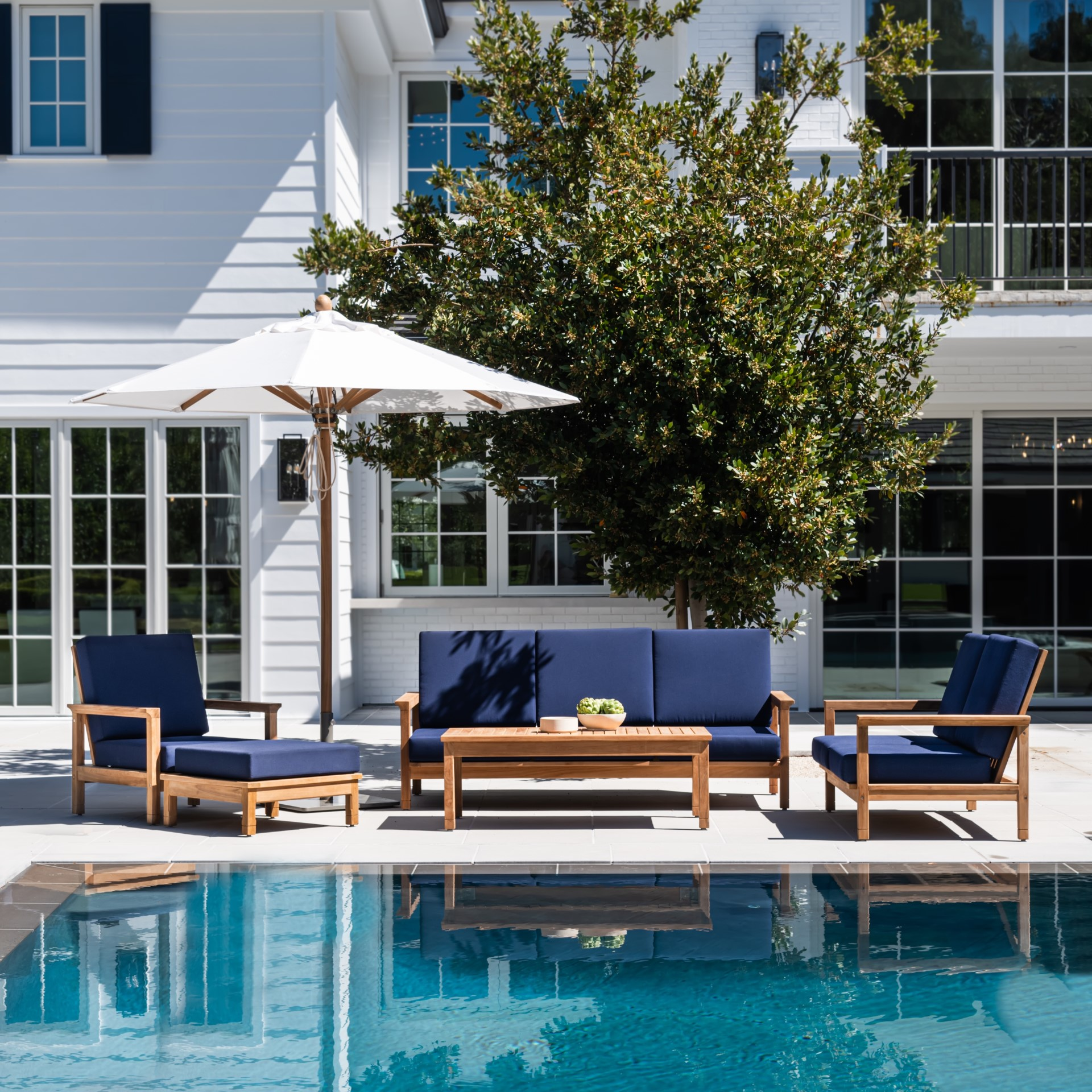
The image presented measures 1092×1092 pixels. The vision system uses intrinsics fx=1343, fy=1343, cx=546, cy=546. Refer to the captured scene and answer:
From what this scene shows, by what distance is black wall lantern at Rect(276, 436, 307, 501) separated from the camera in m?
9.90

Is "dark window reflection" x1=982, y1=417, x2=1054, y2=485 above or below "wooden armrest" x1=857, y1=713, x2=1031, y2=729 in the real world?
above

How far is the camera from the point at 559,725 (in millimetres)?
6422

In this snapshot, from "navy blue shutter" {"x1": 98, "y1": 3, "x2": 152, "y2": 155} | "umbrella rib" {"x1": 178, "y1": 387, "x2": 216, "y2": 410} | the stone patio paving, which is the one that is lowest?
the stone patio paving

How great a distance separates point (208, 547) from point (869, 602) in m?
5.34

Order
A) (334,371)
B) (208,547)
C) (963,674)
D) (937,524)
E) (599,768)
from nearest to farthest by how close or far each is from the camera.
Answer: (334,371) → (599,768) → (963,674) → (208,547) → (937,524)

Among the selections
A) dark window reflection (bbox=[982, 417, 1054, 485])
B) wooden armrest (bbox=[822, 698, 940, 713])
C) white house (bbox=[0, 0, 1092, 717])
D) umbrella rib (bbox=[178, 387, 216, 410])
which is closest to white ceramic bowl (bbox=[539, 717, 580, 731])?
wooden armrest (bbox=[822, 698, 940, 713])

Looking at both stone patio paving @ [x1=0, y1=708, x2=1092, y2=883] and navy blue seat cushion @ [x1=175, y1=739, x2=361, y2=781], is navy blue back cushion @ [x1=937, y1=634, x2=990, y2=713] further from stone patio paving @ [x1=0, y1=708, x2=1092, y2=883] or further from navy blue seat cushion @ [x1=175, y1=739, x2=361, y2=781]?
navy blue seat cushion @ [x1=175, y1=739, x2=361, y2=781]

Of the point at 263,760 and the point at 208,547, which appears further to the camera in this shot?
the point at 208,547

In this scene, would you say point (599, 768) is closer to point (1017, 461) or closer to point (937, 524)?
point (937, 524)

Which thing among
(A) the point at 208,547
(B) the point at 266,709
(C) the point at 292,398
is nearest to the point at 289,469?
(A) the point at 208,547

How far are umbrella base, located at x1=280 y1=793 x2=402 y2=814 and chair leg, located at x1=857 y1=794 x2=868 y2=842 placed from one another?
7.73ft

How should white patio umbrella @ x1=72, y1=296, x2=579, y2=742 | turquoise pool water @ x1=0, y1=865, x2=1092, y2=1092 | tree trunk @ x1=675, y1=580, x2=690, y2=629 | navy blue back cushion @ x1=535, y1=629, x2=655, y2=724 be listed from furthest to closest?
tree trunk @ x1=675, y1=580, x2=690, y2=629
navy blue back cushion @ x1=535, y1=629, x2=655, y2=724
white patio umbrella @ x1=72, y1=296, x2=579, y2=742
turquoise pool water @ x1=0, y1=865, x2=1092, y2=1092

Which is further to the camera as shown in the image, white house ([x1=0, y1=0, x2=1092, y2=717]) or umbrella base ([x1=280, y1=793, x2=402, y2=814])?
white house ([x1=0, y1=0, x2=1092, y2=717])

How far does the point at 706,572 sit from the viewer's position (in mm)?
7539
